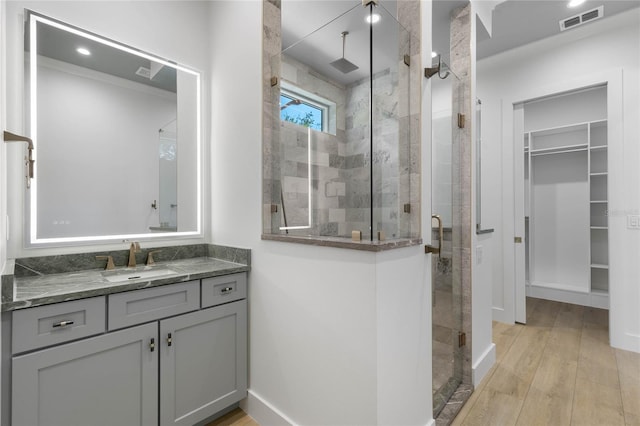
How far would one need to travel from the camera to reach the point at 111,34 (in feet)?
6.44

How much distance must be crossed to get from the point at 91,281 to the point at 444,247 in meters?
2.10

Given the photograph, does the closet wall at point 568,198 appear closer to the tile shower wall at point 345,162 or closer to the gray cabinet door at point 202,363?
the tile shower wall at point 345,162

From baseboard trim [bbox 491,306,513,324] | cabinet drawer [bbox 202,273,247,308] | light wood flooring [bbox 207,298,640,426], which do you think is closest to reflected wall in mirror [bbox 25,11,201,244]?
cabinet drawer [bbox 202,273,247,308]

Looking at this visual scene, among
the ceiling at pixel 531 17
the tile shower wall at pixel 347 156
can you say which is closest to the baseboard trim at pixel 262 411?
the tile shower wall at pixel 347 156

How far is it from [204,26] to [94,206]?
160 cm

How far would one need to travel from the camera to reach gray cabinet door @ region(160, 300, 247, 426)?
1617mm

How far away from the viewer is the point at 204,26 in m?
2.40

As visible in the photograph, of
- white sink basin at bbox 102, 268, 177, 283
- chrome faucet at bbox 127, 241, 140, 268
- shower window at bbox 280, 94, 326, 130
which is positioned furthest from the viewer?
shower window at bbox 280, 94, 326, 130

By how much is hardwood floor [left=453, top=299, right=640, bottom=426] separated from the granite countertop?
1.79 m

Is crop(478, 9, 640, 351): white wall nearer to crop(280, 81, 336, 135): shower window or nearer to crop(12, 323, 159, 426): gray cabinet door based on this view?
crop(280, 81, 336, 135): shower window

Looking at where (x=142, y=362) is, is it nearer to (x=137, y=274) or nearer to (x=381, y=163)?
(x=137, y=274)

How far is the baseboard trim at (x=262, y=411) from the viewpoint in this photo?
66.9 inches

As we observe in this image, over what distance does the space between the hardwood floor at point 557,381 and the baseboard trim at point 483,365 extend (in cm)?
4

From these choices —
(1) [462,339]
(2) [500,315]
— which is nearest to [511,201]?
(2) [500,315]
